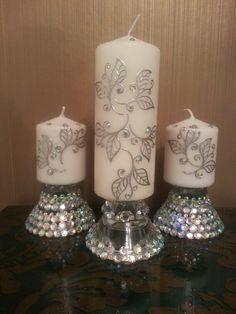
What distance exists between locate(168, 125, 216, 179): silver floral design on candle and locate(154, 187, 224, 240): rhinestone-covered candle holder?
43mm

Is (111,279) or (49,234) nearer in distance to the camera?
(111,279)

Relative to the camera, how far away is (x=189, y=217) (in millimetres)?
493

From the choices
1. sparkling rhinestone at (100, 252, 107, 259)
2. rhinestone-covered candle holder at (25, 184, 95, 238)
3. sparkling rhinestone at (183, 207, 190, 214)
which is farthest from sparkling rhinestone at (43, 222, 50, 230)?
sparkling rhinestone at (183, 207, 190, 214)

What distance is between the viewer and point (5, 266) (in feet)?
1.33

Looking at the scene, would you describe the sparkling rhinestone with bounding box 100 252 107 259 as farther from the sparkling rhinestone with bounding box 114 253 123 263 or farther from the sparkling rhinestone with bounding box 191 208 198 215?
the sparkling rhinestone with bounding box 191 208 198 215

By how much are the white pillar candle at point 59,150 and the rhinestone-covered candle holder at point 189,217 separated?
0.16 metres

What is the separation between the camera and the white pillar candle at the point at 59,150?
484 mm

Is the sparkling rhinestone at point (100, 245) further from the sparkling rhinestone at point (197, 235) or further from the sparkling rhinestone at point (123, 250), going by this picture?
the sparkling rhinestone at point (197, 235)

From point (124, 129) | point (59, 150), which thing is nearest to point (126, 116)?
point (124, 129)

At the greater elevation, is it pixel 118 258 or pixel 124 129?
pixel 124 129

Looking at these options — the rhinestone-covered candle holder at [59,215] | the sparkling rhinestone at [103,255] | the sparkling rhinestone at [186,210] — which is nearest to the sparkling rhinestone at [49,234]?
the rhinestone-covered candle holder at [59,215]

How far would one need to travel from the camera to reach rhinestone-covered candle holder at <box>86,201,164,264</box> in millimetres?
420

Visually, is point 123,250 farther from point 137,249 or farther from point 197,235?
point 197,235

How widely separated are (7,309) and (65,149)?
237 mm
